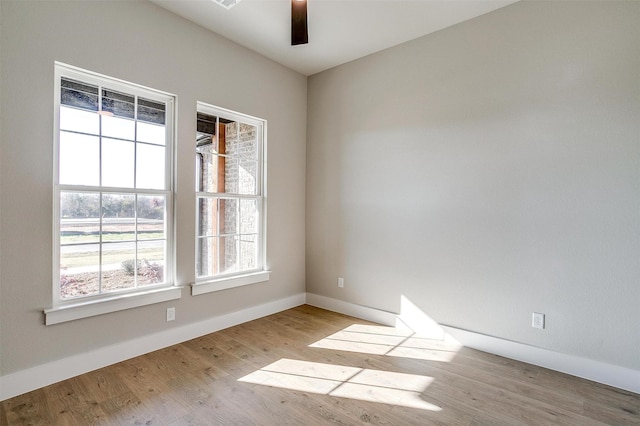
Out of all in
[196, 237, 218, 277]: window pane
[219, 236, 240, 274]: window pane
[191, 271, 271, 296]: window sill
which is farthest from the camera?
[219, 236, 240, 274]: window pane

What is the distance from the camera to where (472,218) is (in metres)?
2.90

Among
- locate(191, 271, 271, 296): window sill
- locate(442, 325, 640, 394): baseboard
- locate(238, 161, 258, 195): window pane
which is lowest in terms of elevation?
locate(442, 325, 640, 394): baseboard

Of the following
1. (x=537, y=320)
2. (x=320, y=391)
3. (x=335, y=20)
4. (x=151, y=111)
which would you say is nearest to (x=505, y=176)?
(x=537, y=320)

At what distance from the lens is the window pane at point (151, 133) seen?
2.74m

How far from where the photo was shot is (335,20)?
292cm

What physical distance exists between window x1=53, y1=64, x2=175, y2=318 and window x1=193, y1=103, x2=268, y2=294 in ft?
1.15

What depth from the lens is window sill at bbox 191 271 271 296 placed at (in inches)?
120

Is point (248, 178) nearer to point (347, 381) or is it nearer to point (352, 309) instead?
point (352, 309)

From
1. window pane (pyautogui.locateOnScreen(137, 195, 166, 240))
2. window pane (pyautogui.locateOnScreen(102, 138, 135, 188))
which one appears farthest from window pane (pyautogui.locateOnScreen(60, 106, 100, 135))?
window pane (pyautogui.locateOnScreen(137, 195, 166, 240))

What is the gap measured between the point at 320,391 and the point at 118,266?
6.26ft

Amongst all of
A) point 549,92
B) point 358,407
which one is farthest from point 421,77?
point 358,407

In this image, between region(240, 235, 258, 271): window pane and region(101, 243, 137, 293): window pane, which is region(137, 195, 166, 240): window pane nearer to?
region(101, 243, 137, 293): window pane

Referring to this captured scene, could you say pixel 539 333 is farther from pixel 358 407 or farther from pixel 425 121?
pixel 425 121

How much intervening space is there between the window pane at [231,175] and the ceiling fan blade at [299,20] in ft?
5.82
